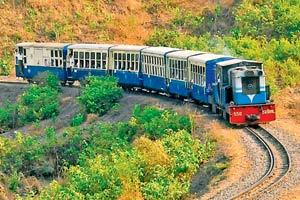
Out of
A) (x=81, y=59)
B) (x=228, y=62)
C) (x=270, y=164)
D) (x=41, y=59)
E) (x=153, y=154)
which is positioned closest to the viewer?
(x=270, y=164)

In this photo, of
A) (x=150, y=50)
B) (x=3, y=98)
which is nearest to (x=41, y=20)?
(x=3, y=98)

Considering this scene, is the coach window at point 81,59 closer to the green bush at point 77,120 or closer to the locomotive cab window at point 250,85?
the green bush at point 77,120

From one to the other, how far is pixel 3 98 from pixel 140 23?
1512cm

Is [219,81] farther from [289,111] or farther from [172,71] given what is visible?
[172,71]

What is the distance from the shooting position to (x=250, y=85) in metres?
27.0

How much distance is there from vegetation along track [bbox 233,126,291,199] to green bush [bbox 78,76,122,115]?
422 inches

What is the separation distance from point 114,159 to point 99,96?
44.2ft

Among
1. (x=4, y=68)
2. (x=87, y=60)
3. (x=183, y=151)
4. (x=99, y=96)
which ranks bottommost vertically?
(x=183, y=151)

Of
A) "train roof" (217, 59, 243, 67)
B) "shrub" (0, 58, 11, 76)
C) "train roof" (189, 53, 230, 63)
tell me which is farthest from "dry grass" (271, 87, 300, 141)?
"shrub" (0, 58, 11, 76)

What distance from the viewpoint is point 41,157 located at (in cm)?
3009

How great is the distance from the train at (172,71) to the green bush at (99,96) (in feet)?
4.58

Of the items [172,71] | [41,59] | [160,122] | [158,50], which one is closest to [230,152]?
[160,122]

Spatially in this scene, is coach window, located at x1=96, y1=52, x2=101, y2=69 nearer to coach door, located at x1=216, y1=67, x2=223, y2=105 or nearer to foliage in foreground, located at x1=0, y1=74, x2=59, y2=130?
foliage in foreground, located at x1=0, y1=74, x2=59, y2=130

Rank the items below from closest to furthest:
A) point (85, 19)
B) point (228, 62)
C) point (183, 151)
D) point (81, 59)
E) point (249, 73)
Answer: point (183, 151)
point (249, 73)
point (228, 62)
point (81, 59)
point (85, 19)
